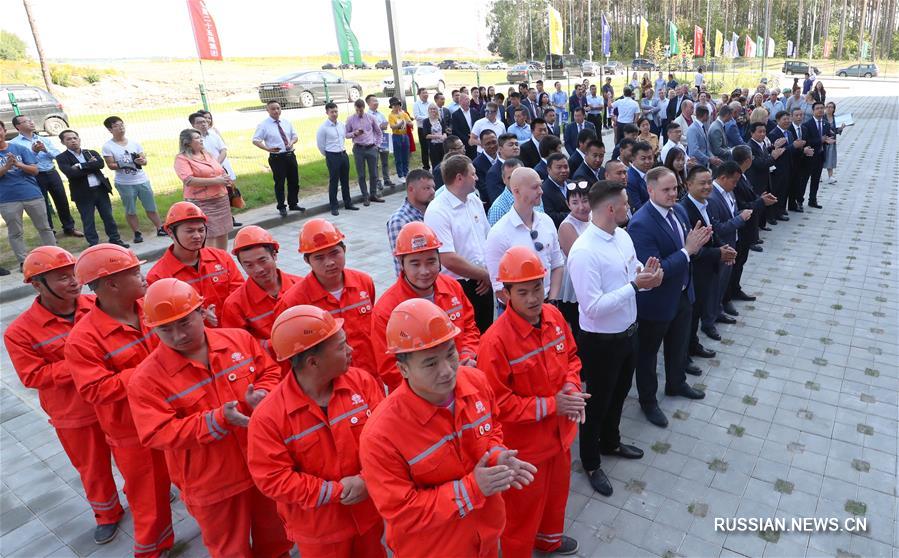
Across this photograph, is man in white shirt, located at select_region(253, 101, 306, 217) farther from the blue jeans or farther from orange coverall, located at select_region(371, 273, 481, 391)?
orange coverall, located at select_region(371, 273, 481, 391)


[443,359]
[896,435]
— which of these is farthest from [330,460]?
[896,435]

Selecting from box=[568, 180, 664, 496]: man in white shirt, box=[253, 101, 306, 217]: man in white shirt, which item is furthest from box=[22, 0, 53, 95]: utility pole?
box=[568, 180, 664, 496]: man in white shirt

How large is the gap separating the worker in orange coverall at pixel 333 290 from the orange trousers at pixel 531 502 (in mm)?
1231

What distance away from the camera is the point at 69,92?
1014 inches

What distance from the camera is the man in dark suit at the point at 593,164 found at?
5973 millimetres

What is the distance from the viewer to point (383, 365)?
317 cm

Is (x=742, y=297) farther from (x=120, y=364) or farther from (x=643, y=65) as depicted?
(x=643, y=65)

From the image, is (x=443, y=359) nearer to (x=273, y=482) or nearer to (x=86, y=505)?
(x=273, y=482)

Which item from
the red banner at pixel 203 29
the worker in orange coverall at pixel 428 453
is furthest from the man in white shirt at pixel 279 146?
the worker in orange coverall at pixel 428 453

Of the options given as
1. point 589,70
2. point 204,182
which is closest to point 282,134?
point 204,182

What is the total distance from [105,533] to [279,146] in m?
7.75

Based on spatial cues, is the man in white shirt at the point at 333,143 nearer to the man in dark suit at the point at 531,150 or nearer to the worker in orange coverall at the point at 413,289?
the man in dark suit at the point at 531,150

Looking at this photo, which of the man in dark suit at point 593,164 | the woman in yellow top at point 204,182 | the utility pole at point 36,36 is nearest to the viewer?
the man in dark suit at point 593,164

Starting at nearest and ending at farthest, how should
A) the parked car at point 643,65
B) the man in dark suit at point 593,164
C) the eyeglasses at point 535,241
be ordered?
the eyeglasses at point 535,241, the man in dark suit at point 593,164, the parked car at point 643,65
